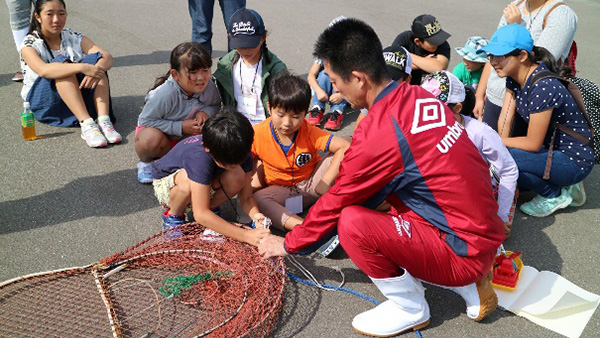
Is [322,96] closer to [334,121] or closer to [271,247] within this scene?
[334,121]

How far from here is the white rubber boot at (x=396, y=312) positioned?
2662 mm

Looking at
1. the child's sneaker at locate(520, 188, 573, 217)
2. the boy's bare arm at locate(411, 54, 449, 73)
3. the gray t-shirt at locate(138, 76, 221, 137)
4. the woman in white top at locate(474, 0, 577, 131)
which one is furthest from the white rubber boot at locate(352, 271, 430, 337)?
the boy's bare arm at locate(411, 54, 449, 73)

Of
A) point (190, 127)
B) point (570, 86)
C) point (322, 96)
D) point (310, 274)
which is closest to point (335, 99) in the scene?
point (322, 96)

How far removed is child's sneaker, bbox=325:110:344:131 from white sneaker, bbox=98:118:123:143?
74.5 inches

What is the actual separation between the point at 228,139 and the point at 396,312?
1284 mm

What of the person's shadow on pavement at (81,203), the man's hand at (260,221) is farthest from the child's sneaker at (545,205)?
the person's shadow on pavement at (81,203)

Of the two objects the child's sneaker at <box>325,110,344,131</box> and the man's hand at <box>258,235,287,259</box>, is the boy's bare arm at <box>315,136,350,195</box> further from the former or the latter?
the child's sneaker at <box>325,110,344,131</box>

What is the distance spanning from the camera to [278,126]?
3.60m

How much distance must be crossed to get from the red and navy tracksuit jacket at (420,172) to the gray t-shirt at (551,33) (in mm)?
2237

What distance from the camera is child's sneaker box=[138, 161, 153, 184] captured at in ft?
13.1

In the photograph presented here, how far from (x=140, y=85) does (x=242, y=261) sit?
3493mm

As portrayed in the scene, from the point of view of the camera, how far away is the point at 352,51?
98.3 inches

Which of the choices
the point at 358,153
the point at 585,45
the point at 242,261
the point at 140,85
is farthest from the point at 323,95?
the point at 585,45

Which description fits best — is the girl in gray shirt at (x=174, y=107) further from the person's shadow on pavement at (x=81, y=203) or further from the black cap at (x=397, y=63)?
the black cap at (x=397, y=63)
